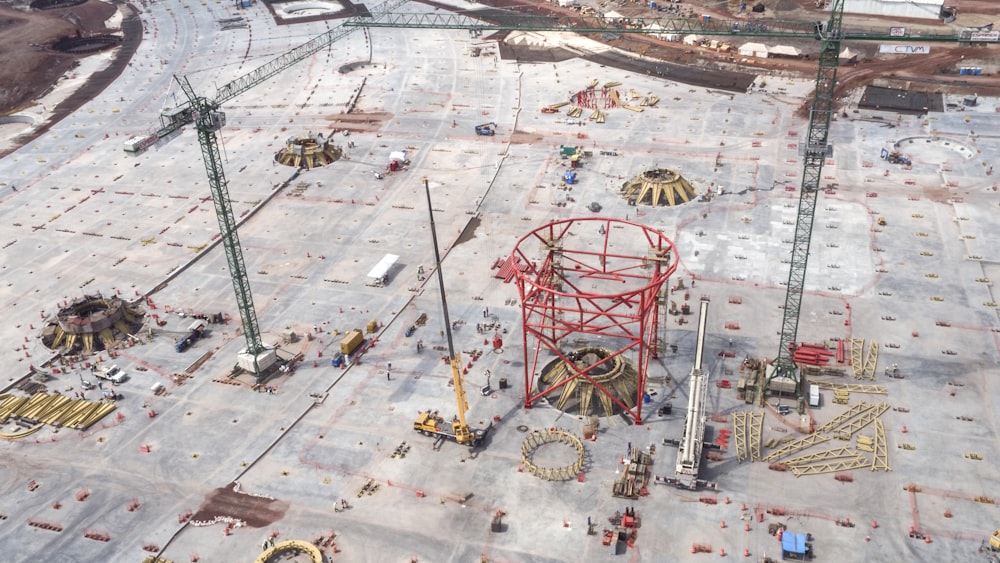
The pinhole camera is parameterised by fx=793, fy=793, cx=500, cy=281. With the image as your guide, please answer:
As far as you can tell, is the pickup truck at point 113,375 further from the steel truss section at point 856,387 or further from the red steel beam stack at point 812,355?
the steel truss section at point 856,387

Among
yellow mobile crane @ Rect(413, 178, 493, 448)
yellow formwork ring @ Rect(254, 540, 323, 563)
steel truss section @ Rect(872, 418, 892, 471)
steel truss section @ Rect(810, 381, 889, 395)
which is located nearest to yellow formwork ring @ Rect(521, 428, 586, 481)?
yellow mobile crane @ Rect(413, 178, 493, 448)

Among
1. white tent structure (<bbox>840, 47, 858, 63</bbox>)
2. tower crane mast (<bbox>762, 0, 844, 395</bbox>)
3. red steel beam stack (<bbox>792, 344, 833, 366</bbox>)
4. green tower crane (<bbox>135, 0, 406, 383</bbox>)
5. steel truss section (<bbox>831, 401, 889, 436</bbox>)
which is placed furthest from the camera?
white tent structure (<bbox>840, 47, 858, 63</bbox>)

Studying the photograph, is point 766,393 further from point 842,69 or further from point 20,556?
point 842,69

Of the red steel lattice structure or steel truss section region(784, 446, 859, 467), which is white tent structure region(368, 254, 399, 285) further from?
steel truss section region(784, 446, 859, 467)

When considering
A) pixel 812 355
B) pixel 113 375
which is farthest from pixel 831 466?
pixel 113 375

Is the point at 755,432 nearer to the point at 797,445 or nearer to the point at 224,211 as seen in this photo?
the point at 797,445

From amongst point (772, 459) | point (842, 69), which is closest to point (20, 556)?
point (772, 459)

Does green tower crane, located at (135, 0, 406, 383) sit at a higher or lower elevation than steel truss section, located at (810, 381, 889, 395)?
higher
